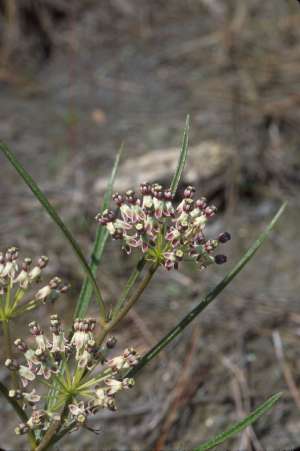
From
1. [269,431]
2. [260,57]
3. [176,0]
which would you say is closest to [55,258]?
[269,431]

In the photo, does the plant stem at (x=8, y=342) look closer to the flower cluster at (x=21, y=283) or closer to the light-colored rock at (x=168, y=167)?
the flower cluster at (x=21, y=283)

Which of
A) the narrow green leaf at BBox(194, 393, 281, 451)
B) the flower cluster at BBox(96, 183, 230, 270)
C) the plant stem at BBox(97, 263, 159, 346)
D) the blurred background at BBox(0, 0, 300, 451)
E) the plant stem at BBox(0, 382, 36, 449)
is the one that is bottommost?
the blurred background at BBox(0, 0, 300, 451)

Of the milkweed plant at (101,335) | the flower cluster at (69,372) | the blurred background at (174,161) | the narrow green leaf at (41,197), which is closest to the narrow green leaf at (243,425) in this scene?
the milkweed plant at (101,335)

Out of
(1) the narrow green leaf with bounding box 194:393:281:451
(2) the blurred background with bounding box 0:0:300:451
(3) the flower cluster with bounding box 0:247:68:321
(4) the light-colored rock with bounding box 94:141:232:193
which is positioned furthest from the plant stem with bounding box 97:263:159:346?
(4) the light-colored rock with bounding box 94:141:232:193

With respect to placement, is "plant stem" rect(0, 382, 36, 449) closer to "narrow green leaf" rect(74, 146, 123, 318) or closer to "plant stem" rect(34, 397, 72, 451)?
"plant stem" rect(34, 397, 72, 451)

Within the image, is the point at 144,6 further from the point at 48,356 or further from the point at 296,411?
the point at 48,356

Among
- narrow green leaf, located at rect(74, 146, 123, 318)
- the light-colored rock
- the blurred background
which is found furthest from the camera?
the light-colored rock
